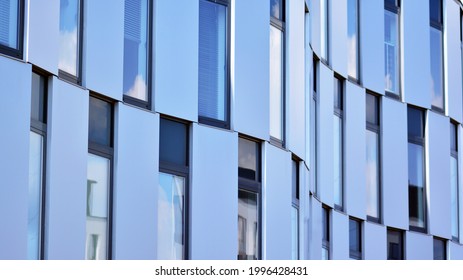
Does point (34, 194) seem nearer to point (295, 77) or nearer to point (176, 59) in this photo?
point (176, 59)

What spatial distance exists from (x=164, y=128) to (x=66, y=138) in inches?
99.4

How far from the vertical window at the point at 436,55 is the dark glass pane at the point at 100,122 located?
14883 millimetres

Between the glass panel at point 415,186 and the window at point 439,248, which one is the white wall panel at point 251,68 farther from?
the window at point 439,248

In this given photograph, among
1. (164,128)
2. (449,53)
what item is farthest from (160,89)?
(449,53)

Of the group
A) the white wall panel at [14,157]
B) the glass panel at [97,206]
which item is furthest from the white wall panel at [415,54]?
the white wall panel at [14,157]

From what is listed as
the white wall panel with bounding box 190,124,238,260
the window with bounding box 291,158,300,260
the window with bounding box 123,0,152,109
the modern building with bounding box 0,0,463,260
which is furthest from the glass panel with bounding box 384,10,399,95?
the window with bounding box 123,0,152,109

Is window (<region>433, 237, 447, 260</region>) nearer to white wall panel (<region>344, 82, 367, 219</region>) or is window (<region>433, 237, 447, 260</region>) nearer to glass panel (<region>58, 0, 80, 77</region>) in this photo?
white wall panel (<region>344, 82, 367, 219</region>)

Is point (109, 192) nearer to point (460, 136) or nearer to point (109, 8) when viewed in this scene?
point (109, 8)

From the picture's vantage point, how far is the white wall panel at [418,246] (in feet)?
88.5

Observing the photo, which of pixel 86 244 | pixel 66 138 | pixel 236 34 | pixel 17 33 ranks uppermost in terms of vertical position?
pixel 236 34

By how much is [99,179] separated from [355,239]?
1167 centimetres

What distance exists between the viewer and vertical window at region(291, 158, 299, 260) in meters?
19.3

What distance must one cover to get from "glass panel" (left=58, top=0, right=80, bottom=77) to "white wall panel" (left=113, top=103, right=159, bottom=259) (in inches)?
41.9

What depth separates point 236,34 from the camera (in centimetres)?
1736
